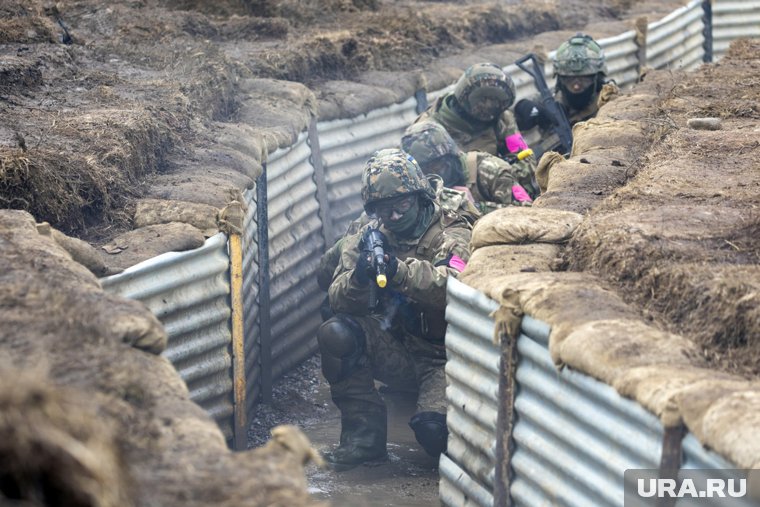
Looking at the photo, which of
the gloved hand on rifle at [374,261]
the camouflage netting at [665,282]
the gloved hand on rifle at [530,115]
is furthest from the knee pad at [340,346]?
the gloved hand on rifle at [530,115]

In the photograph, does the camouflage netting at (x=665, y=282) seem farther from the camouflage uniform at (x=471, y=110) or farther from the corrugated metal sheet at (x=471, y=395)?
the camouflage uniform at (x=471, y=110)

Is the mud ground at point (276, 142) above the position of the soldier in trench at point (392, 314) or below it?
above

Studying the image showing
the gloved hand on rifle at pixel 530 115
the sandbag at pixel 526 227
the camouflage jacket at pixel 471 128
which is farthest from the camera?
the gloved hand on rifle at pixel 530 115

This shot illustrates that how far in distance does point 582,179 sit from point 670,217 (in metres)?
1.23

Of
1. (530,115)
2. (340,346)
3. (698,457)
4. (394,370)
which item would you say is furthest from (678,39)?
(698,457)

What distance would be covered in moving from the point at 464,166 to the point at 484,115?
1.01m

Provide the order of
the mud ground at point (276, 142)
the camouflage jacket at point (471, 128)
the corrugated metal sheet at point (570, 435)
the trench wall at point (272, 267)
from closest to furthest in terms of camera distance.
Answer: the corrugated metal sheet at point (570, 435) < the mud ground at point (276, 142) < the trench wall at point (272, 267) < the camouflage jacket at point (471, 128)

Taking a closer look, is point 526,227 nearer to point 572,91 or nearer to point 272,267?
point 272,267

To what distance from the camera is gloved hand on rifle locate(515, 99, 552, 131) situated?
9891 mm

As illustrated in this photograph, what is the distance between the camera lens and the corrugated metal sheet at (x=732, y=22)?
13414 millimetres

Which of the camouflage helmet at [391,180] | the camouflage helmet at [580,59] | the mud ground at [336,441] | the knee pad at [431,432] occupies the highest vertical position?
the camouflage helmet at [391,180]

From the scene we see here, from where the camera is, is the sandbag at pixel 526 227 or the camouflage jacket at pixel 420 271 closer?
the sandbag at pixel 526 227

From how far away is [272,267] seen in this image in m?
7.52

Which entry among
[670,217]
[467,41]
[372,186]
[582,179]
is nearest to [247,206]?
[372,186]
